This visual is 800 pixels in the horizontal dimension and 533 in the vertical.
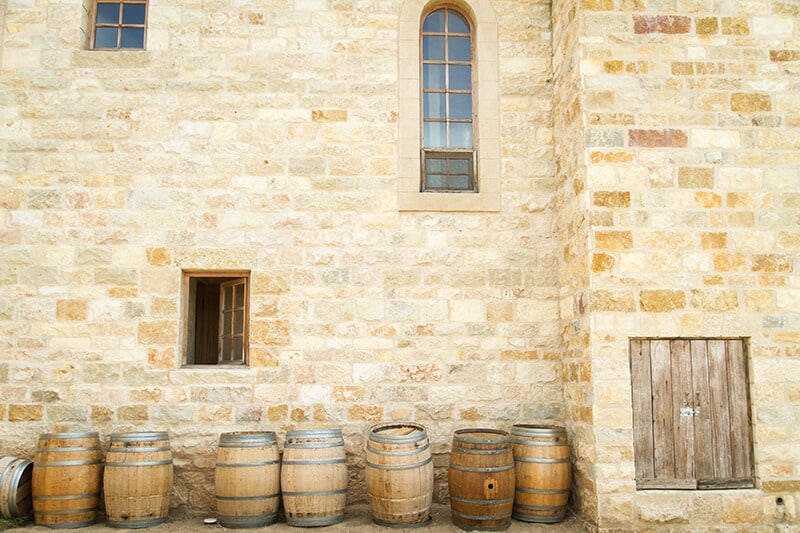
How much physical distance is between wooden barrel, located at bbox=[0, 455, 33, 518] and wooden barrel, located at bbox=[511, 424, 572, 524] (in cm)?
385

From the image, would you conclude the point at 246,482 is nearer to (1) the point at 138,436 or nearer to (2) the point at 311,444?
(2) the point at 311,444

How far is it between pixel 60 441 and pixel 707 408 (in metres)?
5.04

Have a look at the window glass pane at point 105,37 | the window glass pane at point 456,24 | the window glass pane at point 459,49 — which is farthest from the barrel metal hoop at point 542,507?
the window glass pane at point 105,37

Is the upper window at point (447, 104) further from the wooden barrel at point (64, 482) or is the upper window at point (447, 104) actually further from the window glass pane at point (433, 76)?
the wooden barrel at point (64, 482)

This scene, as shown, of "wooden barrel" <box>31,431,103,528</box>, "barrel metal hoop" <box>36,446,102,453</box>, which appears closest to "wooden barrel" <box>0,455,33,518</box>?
"wooden barrel" <box>31,431,103,528</box>

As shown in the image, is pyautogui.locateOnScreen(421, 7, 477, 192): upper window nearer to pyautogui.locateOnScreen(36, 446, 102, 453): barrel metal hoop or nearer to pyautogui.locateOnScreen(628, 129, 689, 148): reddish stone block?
pyautogui.locateOnScreen(628, 129, 689, 148): reddish stone block

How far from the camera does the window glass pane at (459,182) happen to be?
248 inches

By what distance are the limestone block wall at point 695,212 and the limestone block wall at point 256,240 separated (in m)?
0.80

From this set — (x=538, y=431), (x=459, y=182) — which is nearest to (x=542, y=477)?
(x=538, y=431)

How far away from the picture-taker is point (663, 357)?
5.39 m

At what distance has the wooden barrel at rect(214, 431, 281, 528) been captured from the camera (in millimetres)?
5238

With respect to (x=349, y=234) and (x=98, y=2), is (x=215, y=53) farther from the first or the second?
(x=349, y=234)

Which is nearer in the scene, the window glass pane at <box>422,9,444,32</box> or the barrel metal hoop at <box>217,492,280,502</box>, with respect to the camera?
the barrel metal hoop at <box>217,492,280,502</box>

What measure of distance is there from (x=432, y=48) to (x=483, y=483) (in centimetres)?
392
